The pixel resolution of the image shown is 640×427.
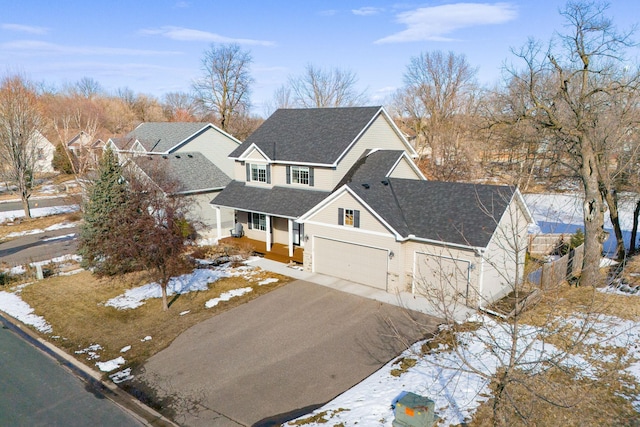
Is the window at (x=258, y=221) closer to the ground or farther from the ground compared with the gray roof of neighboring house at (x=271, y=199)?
closer to the ground

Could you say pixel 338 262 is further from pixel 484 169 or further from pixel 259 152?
pixel 484 169

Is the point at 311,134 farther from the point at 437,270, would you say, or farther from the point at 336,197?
the point at 437,270

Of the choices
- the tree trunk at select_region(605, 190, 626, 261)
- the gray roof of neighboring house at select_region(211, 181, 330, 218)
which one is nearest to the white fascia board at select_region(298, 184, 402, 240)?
the gray roof of neighboring house at select_region(211, 181, 330, 218)

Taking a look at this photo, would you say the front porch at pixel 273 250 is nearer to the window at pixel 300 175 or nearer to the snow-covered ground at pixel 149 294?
the snow-covered ground at pixel 149 294

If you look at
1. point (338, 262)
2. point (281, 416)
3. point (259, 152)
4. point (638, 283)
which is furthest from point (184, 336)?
point (638, 283)

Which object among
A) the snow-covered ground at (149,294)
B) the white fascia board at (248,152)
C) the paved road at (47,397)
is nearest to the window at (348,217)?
the snow-covered ground at (149,294)

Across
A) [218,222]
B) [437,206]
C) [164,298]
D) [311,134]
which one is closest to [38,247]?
[218,222]
